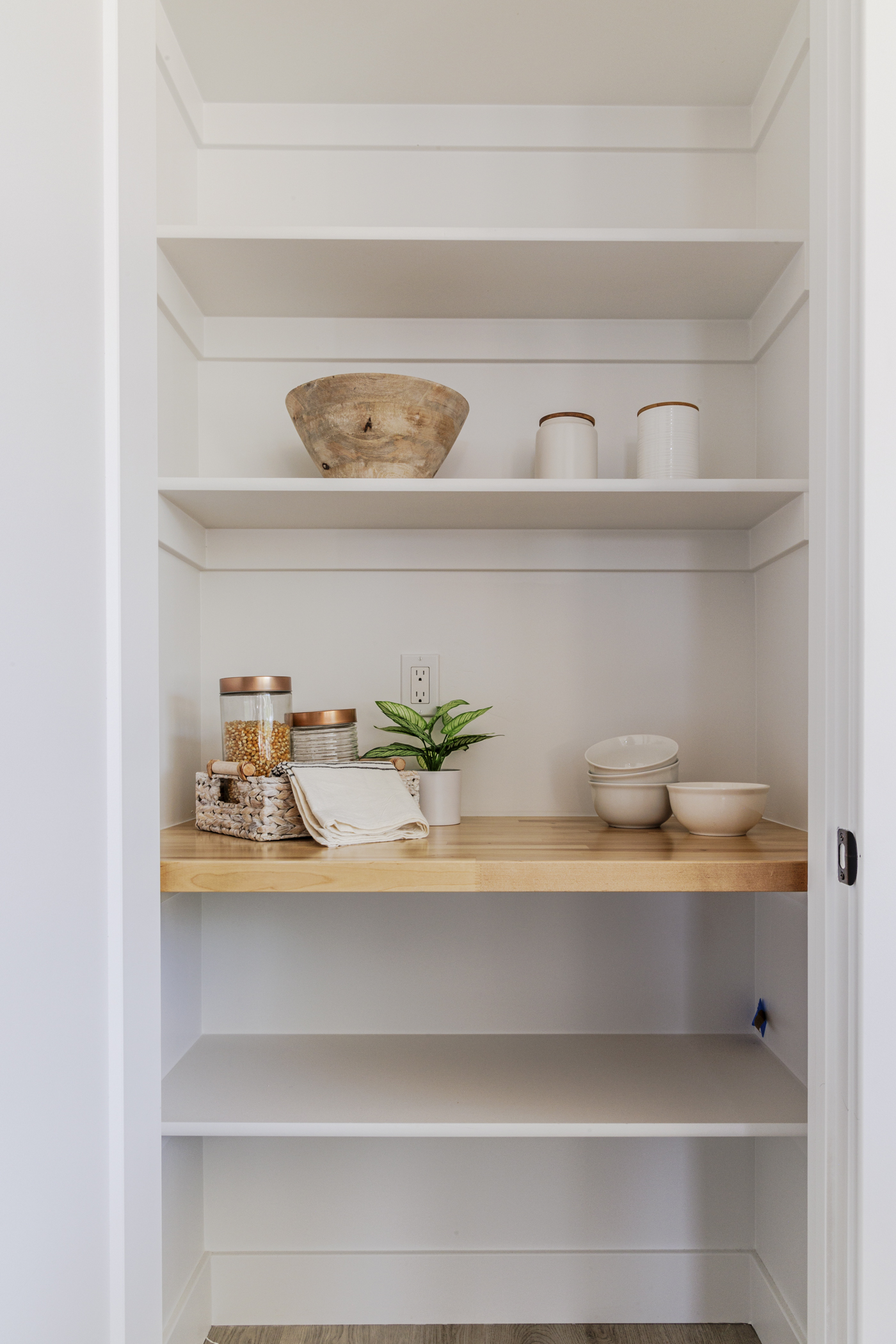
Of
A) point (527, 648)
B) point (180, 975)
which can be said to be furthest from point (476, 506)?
point (180, 975)

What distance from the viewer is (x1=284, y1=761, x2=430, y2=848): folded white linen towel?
4.29 feet

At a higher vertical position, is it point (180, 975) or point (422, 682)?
point (422, 682)

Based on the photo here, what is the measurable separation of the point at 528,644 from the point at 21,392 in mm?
1074

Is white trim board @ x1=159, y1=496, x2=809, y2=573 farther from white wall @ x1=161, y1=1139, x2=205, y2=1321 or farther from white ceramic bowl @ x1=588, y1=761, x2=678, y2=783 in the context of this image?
white wall @ x1=161, y1=1139, x2=205, y2=1321

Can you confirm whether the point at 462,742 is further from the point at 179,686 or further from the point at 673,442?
the point at 673,442

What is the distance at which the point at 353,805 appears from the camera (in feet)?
4.39

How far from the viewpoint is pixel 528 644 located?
5.52 feet

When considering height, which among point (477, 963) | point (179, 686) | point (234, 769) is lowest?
point (477, 963)

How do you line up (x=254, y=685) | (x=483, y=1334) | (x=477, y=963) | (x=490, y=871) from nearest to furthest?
(x=490, y=871), (x=254, y=685), (x=483, y=1334), (x=477, y=963)

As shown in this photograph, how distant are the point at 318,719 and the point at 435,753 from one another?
0.68 ft

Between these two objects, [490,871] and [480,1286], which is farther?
[480,1286]

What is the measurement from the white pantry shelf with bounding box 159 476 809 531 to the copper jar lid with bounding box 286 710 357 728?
0.35 m

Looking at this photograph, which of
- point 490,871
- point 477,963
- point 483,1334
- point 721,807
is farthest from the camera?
point 477,963

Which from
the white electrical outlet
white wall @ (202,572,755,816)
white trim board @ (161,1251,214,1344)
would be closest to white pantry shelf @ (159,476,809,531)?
white wall @ (202,572,755,816)
